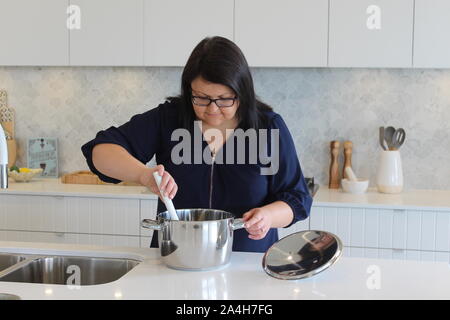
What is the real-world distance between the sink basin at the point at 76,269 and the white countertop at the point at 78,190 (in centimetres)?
136

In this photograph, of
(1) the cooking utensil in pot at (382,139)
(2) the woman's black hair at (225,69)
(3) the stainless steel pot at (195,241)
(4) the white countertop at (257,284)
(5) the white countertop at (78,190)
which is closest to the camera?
(4) the white countertop at (257,284)

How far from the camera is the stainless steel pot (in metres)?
1.48

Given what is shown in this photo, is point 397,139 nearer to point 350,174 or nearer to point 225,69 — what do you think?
point 350,174

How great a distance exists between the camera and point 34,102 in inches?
150

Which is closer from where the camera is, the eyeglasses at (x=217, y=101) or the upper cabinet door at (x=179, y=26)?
the eyeglasses at (x=217, y=101)

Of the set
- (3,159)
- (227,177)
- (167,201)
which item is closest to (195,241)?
(167,201)

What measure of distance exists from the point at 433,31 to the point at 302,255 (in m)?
1.95

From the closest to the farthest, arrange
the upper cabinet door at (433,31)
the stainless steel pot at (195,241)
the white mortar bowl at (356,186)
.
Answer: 1. the stainless steel pot at (195,241)
2. the upper cabinet door at (433,31)
3. the white mortar bowl at (356,186)

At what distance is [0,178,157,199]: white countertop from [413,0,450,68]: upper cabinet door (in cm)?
166

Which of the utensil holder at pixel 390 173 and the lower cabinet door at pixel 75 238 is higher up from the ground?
the utensil holder at pixel 390 173

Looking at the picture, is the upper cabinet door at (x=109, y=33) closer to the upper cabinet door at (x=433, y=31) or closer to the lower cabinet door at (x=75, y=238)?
the lower cabinet door at (x=75, y=238)

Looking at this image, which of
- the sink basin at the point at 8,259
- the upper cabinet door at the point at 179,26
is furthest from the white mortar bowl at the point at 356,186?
the sink basin at the point at 8,259

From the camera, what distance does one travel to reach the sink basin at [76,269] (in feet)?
5.67
